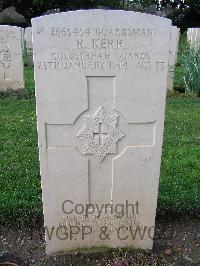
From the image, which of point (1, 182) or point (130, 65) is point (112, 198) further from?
point (1, 182)

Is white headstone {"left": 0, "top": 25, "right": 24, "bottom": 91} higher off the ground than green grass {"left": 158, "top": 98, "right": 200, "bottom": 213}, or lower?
higher

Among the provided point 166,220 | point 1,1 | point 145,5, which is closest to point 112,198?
point 166,220

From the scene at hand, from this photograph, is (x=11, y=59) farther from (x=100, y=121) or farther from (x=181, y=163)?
(x=100, y=121)

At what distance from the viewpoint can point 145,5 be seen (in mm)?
32188

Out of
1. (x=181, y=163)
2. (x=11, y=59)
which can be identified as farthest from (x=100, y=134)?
(x=11, y=59)

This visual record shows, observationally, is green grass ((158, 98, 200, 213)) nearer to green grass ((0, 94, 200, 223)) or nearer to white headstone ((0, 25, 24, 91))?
green grass ((0, 94, 200, 223))

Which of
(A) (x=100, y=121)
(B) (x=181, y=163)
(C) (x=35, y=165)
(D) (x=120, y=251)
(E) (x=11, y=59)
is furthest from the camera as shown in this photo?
(E) (x=11, y=59)

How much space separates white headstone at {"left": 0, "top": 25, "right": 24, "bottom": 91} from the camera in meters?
8.77

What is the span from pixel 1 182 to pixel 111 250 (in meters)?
1.52

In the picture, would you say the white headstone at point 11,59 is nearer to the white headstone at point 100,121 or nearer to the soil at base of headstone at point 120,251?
the soil at base of headstone at point 120,251

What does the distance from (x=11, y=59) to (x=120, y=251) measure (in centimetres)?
693

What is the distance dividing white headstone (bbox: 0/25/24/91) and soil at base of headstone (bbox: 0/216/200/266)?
20.6 feet

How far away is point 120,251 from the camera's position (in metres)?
2.94

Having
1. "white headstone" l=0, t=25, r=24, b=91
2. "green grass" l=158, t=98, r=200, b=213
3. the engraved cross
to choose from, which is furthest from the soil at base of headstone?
"white headstone" l=0, t=25, r=24, b=91
